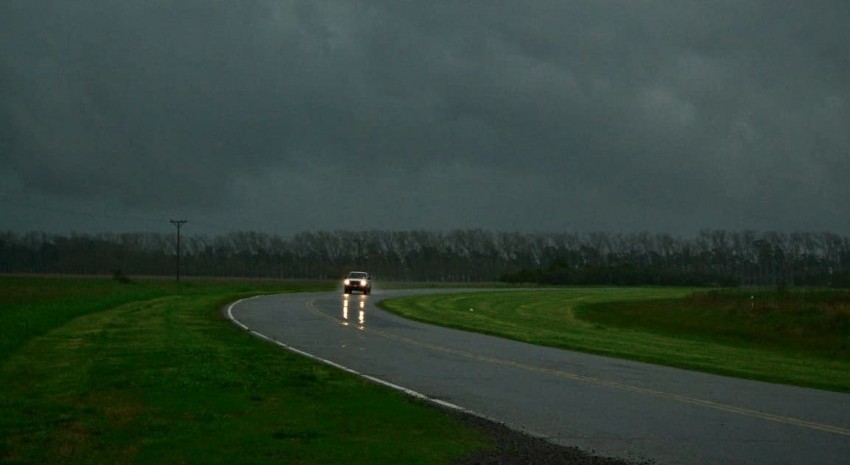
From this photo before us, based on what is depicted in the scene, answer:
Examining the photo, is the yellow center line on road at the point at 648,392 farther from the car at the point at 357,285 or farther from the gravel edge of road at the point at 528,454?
the car at the point at 357,285

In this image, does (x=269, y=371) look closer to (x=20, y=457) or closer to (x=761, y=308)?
(x=20, y=457)

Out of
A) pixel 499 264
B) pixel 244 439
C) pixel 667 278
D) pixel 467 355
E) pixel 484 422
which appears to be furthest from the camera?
pixel 499 264

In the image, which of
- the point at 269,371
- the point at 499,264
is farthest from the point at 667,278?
the point at 269,371

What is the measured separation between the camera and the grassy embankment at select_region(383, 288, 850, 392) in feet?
76.7

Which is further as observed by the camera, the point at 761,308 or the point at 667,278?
the point at 667,278

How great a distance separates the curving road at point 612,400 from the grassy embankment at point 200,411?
129 cm

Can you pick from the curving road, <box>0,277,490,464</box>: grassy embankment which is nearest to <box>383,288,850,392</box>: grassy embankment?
the curving road

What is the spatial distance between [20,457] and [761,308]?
4517 centimetres

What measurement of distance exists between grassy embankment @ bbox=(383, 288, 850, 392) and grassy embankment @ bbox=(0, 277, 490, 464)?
9751 millimetres

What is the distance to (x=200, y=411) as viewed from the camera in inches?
480

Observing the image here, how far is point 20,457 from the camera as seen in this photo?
30.0 ft

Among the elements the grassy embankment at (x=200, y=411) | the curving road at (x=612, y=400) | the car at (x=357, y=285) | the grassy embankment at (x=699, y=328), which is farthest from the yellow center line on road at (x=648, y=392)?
the car at (x=357, y=285)

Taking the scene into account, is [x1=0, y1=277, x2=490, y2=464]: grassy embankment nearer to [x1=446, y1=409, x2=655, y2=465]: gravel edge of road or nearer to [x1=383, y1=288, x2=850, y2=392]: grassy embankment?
[x1=446, y1=409, x2=655, y2=465]: gravel edge of road

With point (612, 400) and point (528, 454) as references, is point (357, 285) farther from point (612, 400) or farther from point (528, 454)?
point (528, 454)
